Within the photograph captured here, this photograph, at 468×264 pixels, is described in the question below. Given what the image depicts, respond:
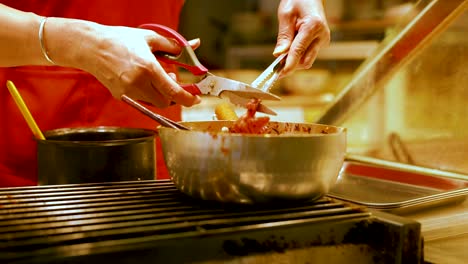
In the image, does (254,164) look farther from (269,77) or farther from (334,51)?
(334,51)

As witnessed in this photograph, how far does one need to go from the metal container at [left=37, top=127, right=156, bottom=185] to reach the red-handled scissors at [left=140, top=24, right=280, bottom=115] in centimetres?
15

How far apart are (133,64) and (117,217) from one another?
38 cm

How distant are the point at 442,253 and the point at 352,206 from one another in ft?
0.53

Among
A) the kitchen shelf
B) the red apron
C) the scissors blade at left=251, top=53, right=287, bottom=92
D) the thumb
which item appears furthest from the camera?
the kitchen shelf

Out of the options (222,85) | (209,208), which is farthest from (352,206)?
(222,85)

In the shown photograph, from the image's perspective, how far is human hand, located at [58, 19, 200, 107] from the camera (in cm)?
104

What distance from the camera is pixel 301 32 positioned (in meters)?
1.31

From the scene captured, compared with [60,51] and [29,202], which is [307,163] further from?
[60,51]

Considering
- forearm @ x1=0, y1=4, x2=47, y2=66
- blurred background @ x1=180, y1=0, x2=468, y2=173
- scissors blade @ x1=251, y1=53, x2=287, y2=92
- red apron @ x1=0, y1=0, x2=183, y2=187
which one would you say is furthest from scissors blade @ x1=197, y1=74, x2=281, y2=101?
blurred background @ x1=180, y1=0, x2=468, y2=173

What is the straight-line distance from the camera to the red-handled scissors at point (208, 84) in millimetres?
1006

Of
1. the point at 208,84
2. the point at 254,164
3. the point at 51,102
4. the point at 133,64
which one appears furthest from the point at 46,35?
the point at 254,164

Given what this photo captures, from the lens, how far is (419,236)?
0.79m

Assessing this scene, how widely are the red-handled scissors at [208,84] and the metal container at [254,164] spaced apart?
7.0 inches

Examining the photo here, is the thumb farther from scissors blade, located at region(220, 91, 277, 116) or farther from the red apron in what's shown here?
the red apron
